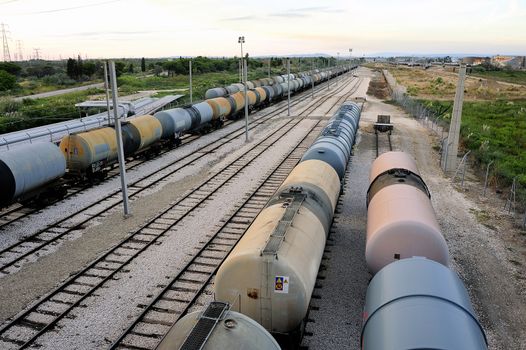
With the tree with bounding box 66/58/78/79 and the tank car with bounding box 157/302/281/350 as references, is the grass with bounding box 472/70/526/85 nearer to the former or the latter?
the tree with bounding box 66/58/78/79

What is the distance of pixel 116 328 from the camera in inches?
462

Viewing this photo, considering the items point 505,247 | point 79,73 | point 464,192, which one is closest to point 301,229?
point 505,247

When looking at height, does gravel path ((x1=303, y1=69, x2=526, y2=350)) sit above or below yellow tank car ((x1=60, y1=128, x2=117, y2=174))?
below

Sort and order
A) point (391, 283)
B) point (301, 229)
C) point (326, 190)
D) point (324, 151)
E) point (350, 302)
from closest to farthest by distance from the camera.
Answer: point (391, 283) → point (301, 229) → point (350, 302) → point (326, 190) → point (324, 151)

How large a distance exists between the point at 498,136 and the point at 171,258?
111 ft

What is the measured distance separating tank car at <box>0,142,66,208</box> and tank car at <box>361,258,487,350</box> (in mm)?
15959

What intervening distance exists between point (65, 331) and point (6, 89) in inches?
2975

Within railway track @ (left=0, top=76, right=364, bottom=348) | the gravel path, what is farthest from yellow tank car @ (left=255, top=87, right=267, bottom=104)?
the gravel path

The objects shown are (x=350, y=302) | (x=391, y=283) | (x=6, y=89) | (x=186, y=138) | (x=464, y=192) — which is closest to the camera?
(x=391, y=283)

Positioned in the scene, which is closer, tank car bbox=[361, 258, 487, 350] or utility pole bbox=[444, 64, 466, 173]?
tank car bbox=[361, 258, 487, 350]

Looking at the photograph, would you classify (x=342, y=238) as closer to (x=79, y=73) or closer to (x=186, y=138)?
(x=186, y=138)

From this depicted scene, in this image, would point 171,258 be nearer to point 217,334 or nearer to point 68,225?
point 68,225

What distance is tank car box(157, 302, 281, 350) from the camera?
6.57 meters

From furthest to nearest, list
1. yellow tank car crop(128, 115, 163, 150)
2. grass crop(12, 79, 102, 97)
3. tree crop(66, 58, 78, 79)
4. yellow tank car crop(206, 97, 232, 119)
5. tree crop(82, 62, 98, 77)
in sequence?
tree crop(82, 62, 98, 77) < tree crop(66, 58, 78, 79) < grass crop(12, 79, 102, 97) < yellow tank car crop(206, 97, 232, 119) < yellow tank car crop(128, 115, 163, 150)
